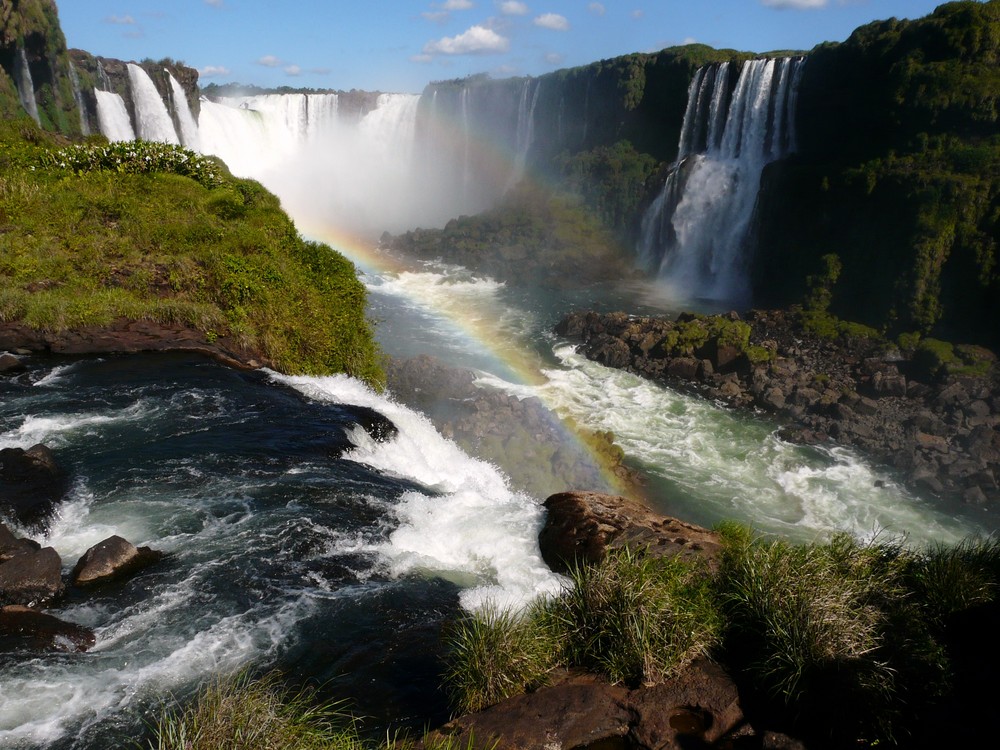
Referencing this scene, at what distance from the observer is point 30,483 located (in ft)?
29.8

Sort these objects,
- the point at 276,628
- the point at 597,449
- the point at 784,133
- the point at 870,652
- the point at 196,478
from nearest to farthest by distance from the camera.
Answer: the point at 870,652 < the point at 276,628 < the point at 196,478 < the point at 597,449 < the point at 784,133

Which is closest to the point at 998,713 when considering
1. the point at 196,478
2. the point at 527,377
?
the point at 196,478

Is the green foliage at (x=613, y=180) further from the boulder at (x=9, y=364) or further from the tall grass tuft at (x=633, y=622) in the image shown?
the tall grass tuft at (x=633, y=622)

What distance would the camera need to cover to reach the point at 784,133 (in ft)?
115

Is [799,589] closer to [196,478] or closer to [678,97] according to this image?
[196,478]

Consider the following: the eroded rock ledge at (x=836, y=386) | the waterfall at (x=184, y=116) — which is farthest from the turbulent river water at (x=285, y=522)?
the waterfall at (x=184, y=116)

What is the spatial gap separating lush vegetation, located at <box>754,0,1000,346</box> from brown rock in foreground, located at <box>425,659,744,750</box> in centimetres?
2537

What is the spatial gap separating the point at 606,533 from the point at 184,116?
160ft

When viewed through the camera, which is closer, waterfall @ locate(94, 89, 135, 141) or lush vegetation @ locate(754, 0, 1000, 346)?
lush vegetation @ locate(754, 0, 1000, 346)

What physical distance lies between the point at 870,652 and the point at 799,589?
2.49 feet

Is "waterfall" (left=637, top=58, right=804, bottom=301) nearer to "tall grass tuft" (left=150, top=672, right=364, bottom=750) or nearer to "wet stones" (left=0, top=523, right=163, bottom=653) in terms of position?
"wet stones" (left=0, top=523, right=163, bottom=653)

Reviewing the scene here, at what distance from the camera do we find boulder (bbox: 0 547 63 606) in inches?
283

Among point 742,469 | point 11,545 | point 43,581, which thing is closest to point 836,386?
point 742,469

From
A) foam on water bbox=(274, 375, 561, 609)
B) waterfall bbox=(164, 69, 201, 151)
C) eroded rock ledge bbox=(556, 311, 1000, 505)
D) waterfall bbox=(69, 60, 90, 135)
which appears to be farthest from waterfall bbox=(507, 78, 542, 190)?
foam on water bbox=(274, 375, 561, 609)
